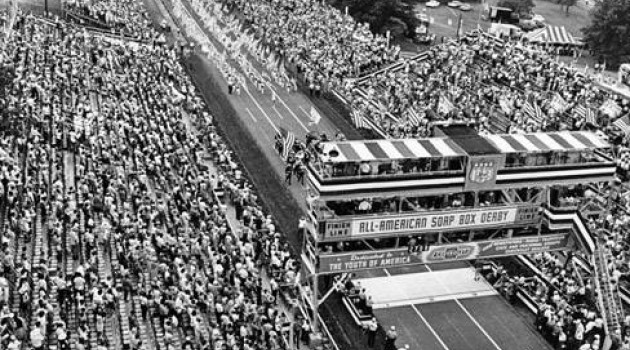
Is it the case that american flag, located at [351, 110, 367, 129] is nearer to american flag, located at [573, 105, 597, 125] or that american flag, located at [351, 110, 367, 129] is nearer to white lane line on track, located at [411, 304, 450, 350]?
american flag, located at [573, 105, 597, 125]

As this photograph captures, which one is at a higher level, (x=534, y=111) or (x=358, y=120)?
(x=534, y=111)

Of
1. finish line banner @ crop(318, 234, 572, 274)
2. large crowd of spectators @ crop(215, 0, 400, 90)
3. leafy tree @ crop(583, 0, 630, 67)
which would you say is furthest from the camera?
leafy tree @ crop(583, 0, 630, 67)

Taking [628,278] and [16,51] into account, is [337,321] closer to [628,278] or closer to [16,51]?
[628,278]

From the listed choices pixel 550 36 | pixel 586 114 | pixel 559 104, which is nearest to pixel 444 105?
pixel 559 104

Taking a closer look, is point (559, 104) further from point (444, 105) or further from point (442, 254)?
point (442, 254)

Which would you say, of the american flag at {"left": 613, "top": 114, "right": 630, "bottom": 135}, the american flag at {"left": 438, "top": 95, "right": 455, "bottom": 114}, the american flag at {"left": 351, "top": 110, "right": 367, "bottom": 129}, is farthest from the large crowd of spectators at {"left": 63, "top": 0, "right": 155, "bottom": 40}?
the american flag at {"left": 613, "top": 114, "right": 630, "bottom": 135}

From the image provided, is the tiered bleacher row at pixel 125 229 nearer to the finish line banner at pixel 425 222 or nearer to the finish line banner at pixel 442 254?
the finish line banner at pixel 442 254
